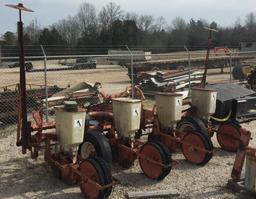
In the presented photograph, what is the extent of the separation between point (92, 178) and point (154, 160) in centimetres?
125

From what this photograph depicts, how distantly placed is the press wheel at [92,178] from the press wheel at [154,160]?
1.19 metres

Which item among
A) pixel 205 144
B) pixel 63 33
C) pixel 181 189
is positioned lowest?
pixel 181 189

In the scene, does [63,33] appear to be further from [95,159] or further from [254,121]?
[95,159]

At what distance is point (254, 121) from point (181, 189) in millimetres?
6027

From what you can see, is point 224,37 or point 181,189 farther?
point 224,37

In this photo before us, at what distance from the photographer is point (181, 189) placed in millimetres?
6738

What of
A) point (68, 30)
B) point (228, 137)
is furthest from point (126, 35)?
point (228, 137)

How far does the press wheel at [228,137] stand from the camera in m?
8.88

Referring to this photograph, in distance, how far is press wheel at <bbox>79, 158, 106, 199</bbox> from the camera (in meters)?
5.97

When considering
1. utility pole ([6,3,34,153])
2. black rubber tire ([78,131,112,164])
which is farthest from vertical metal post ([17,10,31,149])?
black rubber tire ([78,131,112,164])

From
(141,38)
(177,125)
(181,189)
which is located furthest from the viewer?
(141,38)

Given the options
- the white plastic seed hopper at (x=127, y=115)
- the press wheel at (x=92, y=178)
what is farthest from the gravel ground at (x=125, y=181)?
the white plastic seed hopper at (x=127, y=115)

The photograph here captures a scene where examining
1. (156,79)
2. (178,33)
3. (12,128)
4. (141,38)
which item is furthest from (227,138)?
(178,33)

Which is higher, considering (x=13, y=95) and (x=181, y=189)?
(x=13, y=95)
